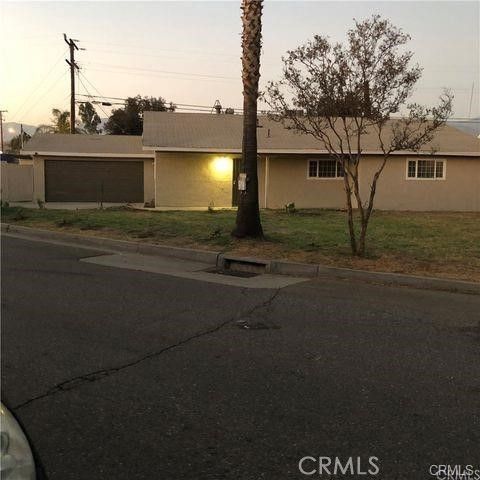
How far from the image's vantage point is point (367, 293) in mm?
8508

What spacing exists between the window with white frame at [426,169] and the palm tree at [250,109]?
14.5 metres

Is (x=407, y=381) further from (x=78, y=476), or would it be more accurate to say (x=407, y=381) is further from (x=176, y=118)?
(x=176, y=118)

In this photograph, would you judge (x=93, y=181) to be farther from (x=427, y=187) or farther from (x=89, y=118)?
(x=89, y=118)

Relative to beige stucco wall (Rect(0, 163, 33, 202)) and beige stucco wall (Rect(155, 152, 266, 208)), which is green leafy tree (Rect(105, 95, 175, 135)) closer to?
beige stucco wall (Rect(0, 163, 33, 202))

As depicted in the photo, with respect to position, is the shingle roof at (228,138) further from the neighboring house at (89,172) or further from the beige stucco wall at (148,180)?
the neighboring house at (89,172)

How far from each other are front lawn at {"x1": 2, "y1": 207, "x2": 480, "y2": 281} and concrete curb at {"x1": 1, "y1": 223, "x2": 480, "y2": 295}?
0.41m

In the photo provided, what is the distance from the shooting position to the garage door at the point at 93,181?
30.2m

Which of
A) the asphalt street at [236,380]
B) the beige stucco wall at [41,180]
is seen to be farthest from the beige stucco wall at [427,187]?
the asphalt street at [236,380]

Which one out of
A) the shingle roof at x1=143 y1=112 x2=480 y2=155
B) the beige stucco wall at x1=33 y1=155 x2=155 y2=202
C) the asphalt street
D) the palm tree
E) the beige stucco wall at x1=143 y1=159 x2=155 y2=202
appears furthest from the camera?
the beige stucco wall at x1=143 y1=159 x2=155 y2=202

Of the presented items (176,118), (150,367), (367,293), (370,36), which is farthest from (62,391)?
(176,118)

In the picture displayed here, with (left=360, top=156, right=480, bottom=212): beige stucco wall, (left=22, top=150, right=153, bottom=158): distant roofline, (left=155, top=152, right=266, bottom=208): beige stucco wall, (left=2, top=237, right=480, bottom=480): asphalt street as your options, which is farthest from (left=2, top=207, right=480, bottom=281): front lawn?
(left=22, top=150, right=153, bottom=158): distant roofline

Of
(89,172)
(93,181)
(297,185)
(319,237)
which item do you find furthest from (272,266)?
(89,172)

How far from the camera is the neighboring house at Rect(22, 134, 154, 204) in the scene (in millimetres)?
29875

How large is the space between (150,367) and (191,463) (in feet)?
5.70
